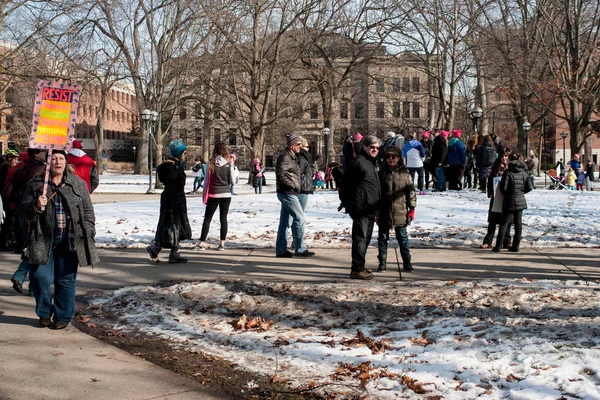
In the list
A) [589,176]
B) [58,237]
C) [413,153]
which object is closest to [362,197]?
[58,237]

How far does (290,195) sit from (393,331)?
5.05m

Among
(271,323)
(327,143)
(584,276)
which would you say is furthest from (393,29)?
(271,323)

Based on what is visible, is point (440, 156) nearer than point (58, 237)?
No

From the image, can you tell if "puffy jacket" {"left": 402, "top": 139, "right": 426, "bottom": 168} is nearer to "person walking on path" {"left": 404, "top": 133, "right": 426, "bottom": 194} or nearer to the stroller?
"person walking on path" {"left": 404, "top": 133, "right": 426, "bottom": 194}

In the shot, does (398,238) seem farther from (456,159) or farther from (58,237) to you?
(456,159)

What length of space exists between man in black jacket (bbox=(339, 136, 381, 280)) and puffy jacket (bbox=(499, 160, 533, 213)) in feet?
10.5

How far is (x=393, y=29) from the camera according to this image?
38750 mm

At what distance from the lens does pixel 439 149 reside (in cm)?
2169

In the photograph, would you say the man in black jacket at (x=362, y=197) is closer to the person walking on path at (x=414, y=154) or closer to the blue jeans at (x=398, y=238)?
the blue jeans at (x=398, y=238)

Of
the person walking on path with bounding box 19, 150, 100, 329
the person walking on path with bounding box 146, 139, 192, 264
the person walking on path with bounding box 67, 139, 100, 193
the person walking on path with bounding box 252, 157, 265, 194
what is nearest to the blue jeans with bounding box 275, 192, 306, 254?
the person walking on path with bounding box 146, 139, 192, 264

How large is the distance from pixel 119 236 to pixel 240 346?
8.20 meters

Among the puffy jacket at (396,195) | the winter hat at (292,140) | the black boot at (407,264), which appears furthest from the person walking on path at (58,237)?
the winter hat at (292,140)

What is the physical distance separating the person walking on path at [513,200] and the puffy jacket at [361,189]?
319 cm

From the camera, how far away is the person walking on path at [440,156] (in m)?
21.5
